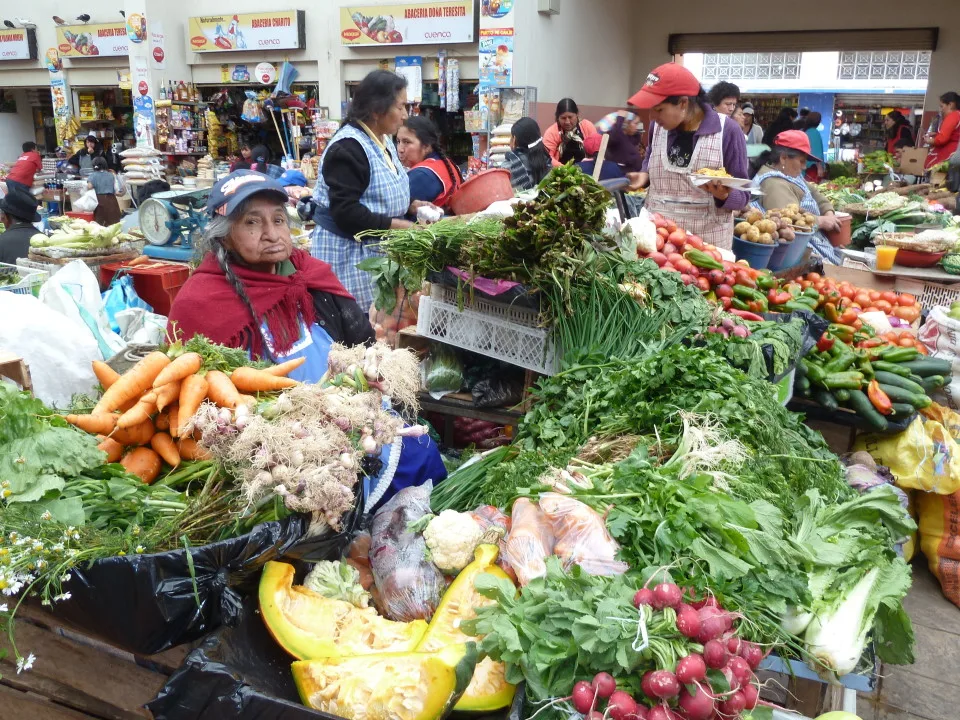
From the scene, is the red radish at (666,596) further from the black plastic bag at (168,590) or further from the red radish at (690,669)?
the black plastic bag at (168,590)

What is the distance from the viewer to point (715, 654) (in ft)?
4.49

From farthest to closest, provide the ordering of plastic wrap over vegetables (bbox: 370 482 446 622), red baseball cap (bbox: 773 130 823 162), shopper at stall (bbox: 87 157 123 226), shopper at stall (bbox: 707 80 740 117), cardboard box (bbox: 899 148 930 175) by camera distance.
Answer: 1. cardboard box (bbox: 899 148 930 175)
2. shopper at stall (bbox: 87 157 123 226)
3. shopper at stall (bbox: 707 80 740 117)
4. red baseball cap (bbox: 773 130 823 162)
5. plastic wrap over vegetables (bbox: 370 482 446 622)

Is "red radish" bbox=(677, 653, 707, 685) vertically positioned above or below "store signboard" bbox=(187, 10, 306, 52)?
below

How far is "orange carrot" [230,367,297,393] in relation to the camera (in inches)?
81.9

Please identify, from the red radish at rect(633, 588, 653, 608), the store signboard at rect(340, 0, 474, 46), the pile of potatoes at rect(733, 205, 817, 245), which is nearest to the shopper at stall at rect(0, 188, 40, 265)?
the pile of potatoes at rect(733, 205, 817, 245)

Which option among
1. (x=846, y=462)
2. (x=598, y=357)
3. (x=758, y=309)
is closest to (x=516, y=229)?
(x=598, y=357)

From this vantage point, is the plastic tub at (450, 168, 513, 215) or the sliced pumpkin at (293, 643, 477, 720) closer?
the sliced pumpkin at (293, 643, 477, 720)

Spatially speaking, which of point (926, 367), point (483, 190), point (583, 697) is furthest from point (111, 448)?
point (926, 367)

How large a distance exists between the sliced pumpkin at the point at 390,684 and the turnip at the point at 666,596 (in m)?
0.38

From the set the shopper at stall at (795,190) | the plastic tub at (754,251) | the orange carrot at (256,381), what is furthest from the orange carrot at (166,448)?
the shopper at stall at (795,190)

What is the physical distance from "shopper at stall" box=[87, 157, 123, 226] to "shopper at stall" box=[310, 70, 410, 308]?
755 centimetres

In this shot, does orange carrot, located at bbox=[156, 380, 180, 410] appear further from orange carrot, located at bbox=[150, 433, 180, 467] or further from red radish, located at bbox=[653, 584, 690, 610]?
red radish, located at bbox=[653, 584, 690, 610]

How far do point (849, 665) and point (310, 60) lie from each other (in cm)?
1289

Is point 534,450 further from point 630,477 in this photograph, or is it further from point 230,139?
point 230,139
